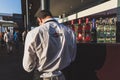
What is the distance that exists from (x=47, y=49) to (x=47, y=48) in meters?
0.01

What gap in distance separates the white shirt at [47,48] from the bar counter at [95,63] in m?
0.95

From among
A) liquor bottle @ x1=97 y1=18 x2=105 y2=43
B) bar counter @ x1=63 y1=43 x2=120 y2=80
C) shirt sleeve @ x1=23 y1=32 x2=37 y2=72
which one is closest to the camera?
shirt sleeve @ x1=23 y1=32 x2=37 y2=72

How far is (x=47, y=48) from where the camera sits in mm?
4133

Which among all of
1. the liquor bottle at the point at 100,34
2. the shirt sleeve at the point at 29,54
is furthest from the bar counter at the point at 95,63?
the liquor bottle at the point at 100,34

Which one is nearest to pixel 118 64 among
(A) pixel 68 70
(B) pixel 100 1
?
(A) pixel 68 70

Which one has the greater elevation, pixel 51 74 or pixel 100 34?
pixel 100 34

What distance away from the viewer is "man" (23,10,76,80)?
4.13 metres

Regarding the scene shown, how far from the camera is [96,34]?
10.1 metres

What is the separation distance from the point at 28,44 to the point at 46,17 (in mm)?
447

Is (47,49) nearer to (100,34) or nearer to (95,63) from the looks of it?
(95,63)

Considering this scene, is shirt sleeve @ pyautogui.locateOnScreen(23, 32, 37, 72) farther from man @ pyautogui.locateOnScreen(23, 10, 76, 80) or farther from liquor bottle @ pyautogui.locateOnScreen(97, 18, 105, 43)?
liquor bottle @ pyautogui.locateOnScreen(97, 18, 105, 43)

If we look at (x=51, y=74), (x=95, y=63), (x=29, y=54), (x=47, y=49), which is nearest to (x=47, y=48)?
(x=47, y=49)

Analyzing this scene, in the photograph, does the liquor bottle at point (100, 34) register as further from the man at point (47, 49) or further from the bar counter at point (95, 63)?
the man at point (47, 49)

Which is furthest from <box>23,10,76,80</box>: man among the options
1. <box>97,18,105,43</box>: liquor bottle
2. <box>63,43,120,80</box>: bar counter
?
<box>97,18,105,43</box>: liquor bottle
